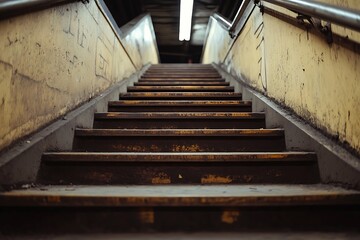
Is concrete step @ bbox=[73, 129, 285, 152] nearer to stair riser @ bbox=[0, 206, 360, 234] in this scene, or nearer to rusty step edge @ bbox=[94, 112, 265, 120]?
rusty step edge @ bbox=[94, 112, 265, 120]

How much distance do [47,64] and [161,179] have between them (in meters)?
1.09

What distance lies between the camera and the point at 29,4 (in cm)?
154

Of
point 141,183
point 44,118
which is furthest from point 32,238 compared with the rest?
point 44,118

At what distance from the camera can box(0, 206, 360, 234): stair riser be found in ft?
4.09

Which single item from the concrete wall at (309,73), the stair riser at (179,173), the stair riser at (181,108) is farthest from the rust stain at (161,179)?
the stair riser at (181,108)

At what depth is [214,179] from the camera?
1.69m

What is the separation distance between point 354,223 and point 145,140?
1.36 meters

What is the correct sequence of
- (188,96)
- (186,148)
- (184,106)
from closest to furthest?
(186,148), (184,106), (188,96)

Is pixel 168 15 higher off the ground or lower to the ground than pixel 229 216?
higher

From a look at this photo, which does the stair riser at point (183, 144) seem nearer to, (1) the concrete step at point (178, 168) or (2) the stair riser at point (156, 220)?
(1) the concrete step at point (178, 168)

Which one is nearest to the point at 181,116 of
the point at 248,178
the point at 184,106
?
the point at 184,106

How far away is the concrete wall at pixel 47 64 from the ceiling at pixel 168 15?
3930 mm

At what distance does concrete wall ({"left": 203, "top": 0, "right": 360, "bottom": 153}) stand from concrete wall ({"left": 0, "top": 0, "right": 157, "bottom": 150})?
172 cm

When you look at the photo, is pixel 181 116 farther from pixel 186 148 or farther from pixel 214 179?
pixel 214 179
